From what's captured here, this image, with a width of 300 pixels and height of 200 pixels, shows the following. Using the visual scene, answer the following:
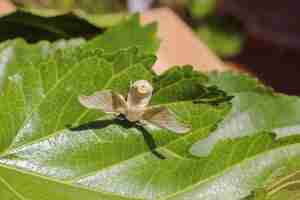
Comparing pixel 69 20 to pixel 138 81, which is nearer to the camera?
pixel 138 81

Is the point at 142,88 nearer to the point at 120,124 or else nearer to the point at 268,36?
the point at 120,124

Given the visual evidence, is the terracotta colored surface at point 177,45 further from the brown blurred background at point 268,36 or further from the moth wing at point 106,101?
the brown blurred background at point 268,36

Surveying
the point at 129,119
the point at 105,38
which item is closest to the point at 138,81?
the point at 129,119

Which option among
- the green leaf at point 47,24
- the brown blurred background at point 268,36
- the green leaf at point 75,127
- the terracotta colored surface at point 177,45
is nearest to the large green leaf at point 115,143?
the green leaf at point 75,127

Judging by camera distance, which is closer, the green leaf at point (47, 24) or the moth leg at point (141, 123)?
the moth leg at point (141, 123)

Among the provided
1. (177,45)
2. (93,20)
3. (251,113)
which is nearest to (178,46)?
(177,45)

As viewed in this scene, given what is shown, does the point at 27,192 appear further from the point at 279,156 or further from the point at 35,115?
the point at 279,156
